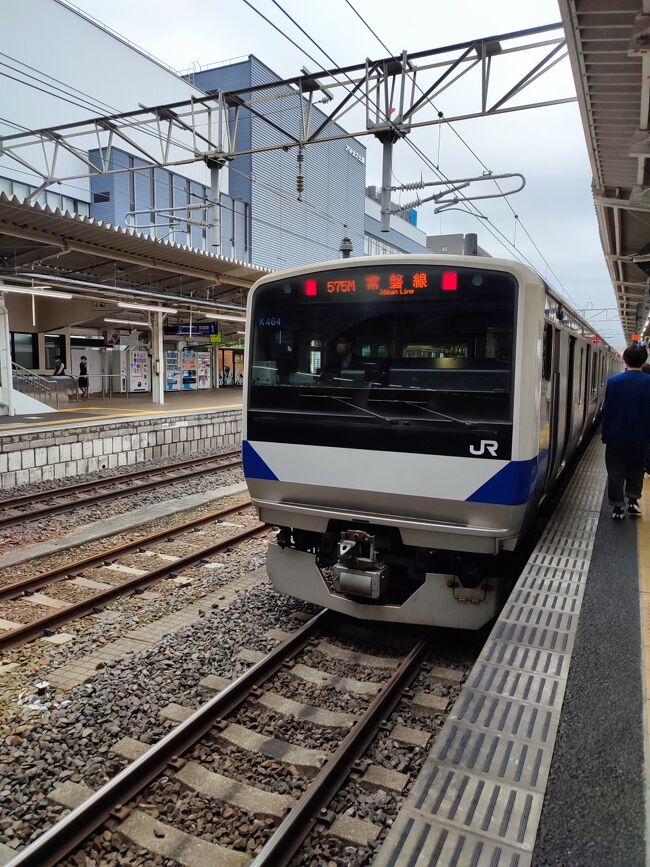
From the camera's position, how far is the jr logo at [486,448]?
3.88 metres

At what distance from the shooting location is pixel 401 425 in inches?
162

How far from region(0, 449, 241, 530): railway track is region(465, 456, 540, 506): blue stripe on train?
6.93m

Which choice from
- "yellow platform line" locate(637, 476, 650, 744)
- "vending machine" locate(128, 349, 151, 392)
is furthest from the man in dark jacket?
"vending machine" locate(128, 349, 151, 392)

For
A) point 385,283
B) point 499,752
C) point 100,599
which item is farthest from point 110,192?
point 499,752

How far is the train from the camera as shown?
391cm

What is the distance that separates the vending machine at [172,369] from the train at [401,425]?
68.8 feet

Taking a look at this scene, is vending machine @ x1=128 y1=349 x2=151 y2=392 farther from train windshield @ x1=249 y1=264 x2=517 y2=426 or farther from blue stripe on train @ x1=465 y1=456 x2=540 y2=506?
blue stripe on train @ x1=465 y1=456 x2=540 y2=506

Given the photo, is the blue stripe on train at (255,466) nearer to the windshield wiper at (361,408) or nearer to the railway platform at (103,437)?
the windshield wiper at (361,408)

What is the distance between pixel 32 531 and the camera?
27.1ft

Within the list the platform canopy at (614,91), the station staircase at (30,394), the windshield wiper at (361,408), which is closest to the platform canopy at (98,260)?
the station staircase at (30,394)

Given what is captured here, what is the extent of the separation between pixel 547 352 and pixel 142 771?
12.3 feet

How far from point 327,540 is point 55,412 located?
12.4 m

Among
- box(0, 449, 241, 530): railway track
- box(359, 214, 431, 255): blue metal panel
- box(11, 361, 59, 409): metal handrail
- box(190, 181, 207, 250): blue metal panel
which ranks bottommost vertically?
box(0, 449, 241, 530): railway track

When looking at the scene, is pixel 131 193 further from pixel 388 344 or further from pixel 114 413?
pixel 388 344
